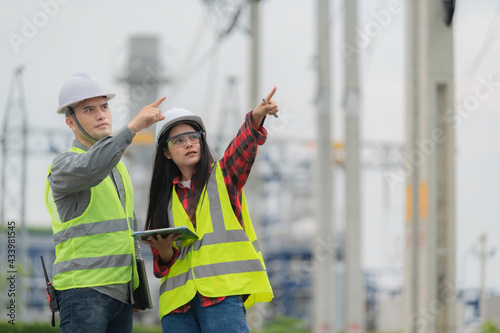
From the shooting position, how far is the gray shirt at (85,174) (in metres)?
3.67

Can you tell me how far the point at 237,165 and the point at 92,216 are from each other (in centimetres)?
71

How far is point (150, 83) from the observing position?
4866cm

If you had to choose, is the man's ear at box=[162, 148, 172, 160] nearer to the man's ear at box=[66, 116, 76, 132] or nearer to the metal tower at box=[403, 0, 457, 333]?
the man's ear at box=[66, 116, 76, 132]

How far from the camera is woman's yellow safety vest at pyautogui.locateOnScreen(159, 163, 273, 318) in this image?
3762 mm

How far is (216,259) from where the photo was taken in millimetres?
3789

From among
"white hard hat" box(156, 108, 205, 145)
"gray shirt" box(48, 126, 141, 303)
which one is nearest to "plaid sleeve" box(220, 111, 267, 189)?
"white hard hat" box(156, 108, 205, 145)

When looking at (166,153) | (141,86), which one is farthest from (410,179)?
(141,86)

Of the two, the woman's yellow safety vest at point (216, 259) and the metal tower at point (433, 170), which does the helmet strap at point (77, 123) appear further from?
the metal tower at point (433, 170)

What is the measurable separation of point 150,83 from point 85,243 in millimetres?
45352

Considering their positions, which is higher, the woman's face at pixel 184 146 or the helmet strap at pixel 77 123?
the helmet strap at pixel 77 123

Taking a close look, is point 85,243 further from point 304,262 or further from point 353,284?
point 304,262

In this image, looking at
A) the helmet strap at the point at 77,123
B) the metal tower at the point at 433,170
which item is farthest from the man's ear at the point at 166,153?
the metal tower at the point at 433,170

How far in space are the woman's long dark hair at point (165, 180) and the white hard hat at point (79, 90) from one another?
1.24 feet

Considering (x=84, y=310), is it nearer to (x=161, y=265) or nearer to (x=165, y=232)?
(x=161, y=265)
